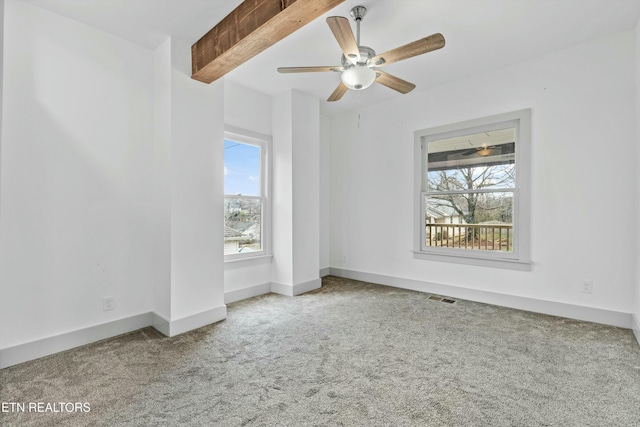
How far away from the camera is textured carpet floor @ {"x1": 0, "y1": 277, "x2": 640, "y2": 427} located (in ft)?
5.64

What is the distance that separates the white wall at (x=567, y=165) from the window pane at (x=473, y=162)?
267 mm

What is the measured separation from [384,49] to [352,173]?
2.19 metres

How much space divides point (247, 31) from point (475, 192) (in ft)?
10.3

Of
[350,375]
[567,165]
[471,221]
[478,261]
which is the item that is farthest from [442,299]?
[350,375]

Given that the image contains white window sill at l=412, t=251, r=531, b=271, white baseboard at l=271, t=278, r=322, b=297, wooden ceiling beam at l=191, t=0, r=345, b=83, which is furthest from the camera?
white baseboard at l=271, t=278, r=322, b=297

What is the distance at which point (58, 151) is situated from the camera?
8.22 feet

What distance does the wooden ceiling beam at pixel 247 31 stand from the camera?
2.00 meters

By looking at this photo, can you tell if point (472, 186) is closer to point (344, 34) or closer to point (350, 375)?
point (344, 34)

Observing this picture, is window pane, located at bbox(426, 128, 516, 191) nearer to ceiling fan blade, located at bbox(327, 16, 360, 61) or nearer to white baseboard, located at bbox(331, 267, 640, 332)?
white baseboard, located at bbox(331, 267, 640, 332)

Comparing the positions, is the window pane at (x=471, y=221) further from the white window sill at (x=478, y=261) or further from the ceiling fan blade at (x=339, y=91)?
the ceiling fan blade at (x=339, y=91)

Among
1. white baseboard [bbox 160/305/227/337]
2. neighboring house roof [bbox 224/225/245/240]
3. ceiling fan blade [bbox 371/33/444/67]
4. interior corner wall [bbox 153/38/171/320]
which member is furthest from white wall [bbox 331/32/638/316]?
interior corner wall [bbox 153/38/171/320]

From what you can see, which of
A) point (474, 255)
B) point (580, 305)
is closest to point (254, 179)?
point (474, 255)

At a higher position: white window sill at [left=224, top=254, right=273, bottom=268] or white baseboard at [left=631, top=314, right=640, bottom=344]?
white window sill at [left=224, top=254, right=273, bottom=268]

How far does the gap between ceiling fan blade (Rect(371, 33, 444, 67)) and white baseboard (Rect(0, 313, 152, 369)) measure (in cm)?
313
